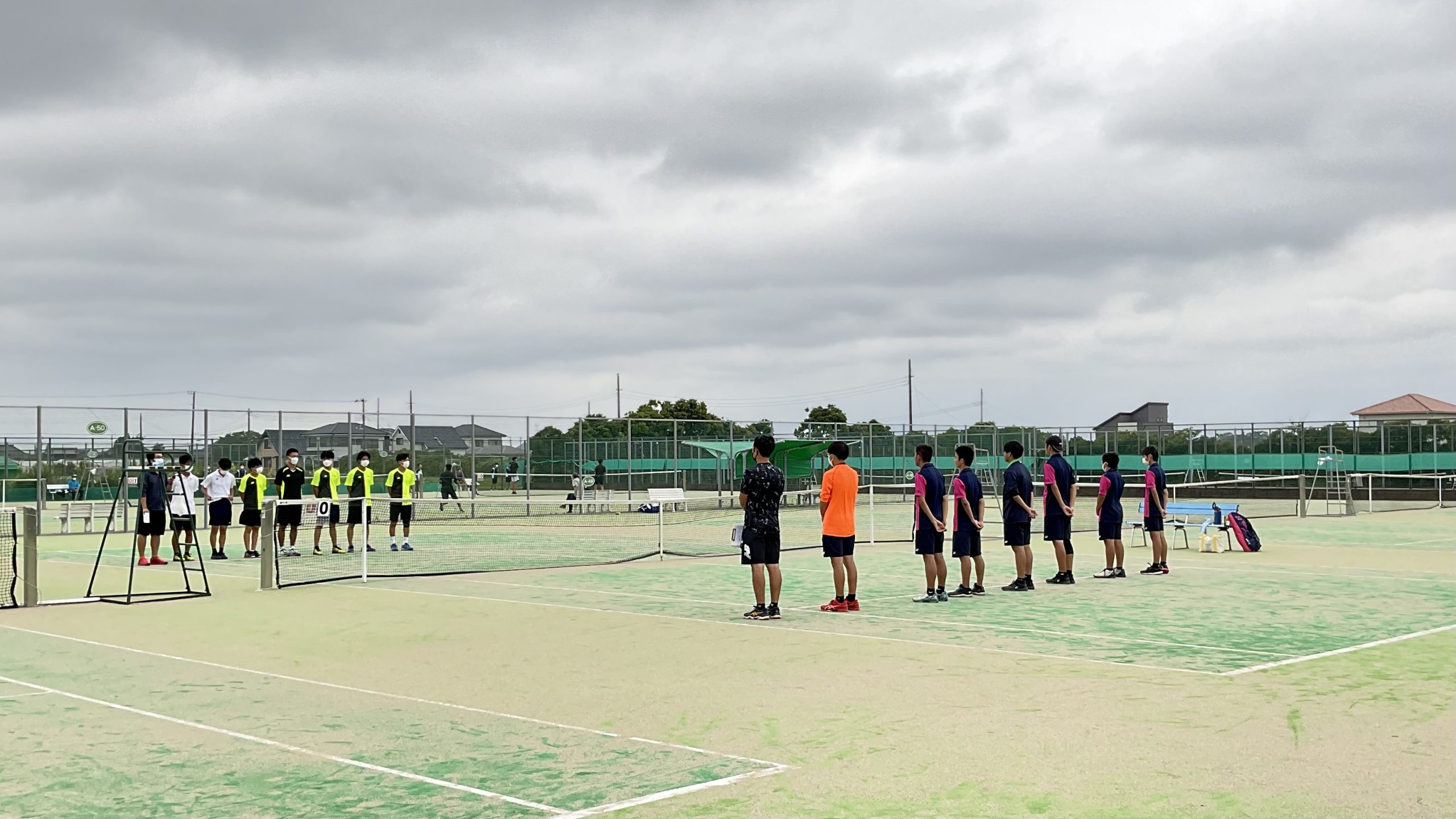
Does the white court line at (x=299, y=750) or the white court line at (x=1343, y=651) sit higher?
the white court line at (x=299, y=750)

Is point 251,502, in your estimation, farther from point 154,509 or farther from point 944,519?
point 944,519

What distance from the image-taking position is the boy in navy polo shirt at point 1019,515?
14.9m

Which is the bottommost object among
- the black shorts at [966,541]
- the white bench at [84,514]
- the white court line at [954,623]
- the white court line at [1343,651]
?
the white court line at [1343,651]

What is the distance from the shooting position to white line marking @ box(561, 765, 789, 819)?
554 cm

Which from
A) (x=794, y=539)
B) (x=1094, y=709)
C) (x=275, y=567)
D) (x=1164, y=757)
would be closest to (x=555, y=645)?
(x=1094, y=709)

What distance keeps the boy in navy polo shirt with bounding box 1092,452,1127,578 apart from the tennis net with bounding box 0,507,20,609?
40.0 ft

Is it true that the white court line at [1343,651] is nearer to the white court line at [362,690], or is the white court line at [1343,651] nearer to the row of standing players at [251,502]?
the white court line at [362,690]

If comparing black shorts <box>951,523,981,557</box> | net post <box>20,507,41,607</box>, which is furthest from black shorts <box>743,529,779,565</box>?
net post <box>20,507,41,607</box>

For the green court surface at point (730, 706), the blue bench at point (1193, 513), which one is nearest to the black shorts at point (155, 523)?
the green court surface at point (730, 706)

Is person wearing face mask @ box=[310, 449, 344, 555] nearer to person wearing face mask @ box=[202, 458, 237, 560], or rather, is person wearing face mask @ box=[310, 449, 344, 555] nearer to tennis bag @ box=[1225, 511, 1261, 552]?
person wearing face mask @ box=[202, 458, 237, 560]

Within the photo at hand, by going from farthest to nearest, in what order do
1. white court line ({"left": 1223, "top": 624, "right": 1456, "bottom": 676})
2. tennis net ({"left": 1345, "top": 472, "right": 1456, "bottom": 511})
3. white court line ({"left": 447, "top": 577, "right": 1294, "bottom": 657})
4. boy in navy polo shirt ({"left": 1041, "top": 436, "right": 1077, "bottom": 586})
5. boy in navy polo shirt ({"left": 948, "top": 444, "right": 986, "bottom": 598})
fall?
tennis net ({"left": 1345, "top": 472, "right": 1456, "bottom": 511})
boy in navy polo shirt ({"left": 1041, "top": 436, "right": 1077, "bottom": 586})
boy in navy polo shirt ({"left": 948, "top": 444, "right": 986, "bottom": 598})
white court line ({"left": 447, "top": 577, "right": 1294, "bottom": 657})
white court line ({"left": 1223, "top": 624, "right": 1456, "bottom": 676})

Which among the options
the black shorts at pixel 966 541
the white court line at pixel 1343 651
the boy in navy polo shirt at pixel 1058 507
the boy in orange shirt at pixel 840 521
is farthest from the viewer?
the boy in navy polo shirt at pixel 1058 507

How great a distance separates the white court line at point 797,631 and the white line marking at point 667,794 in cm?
19

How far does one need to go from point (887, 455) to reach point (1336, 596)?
129ft
